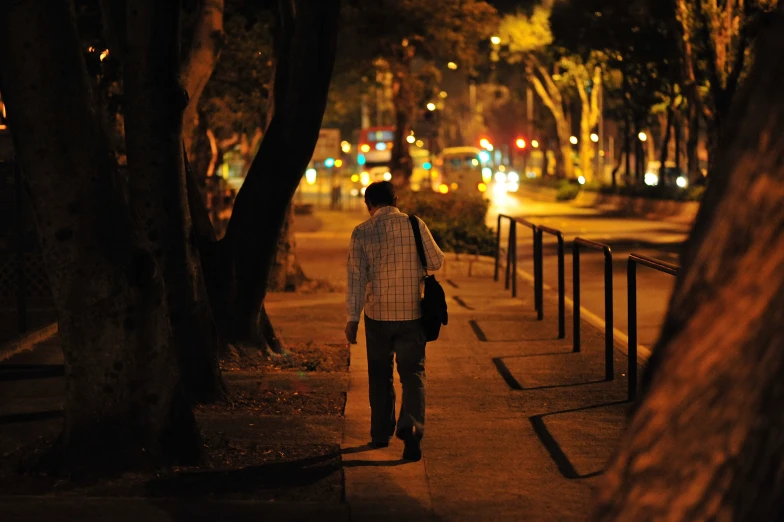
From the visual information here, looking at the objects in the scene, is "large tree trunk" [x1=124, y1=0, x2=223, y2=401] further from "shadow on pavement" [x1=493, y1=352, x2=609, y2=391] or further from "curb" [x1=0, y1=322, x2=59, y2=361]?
"curb" [x1=0, y1=322, x2=59, y2=361]

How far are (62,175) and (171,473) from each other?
5.76 feet

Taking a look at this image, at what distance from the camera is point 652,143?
88.1 m

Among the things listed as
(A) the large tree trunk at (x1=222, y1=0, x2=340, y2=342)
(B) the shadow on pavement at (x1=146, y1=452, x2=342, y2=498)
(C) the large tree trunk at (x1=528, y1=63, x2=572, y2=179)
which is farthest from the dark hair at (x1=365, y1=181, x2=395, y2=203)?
(C) the large tree trunk at (x1=528, y1=63, x2=572, y2=179)

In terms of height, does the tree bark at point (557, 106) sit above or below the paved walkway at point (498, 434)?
above

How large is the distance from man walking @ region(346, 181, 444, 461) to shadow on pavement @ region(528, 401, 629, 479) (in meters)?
0.86

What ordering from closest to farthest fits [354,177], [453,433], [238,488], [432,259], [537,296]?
[238,488], [432,259], [453,433], [537,296], [354,177]

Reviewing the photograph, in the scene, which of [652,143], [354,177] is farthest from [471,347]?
[652,143]

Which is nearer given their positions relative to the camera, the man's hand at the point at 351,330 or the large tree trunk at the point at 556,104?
the man's hand at the point at 351,330

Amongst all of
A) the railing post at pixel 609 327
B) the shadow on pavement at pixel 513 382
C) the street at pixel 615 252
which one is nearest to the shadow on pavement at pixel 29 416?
the shadow on pavement at pixel 513 382

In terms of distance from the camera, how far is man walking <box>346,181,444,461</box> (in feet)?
24.5

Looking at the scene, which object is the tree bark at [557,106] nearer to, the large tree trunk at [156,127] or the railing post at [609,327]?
the railing post at [609,327]

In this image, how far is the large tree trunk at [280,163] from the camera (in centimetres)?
1067

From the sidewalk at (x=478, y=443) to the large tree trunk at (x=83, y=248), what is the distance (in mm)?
610

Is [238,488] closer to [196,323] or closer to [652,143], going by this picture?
[196,323]
